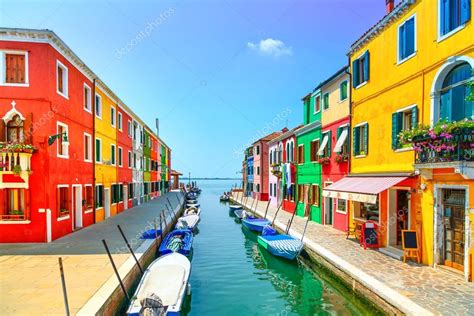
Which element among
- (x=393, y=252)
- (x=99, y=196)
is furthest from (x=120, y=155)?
(x=393, y=252)

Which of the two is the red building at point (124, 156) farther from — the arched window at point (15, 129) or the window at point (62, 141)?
the arched window at point (15, 129)

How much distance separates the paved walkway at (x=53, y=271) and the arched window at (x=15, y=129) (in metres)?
4.56

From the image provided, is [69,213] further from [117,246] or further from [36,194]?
[117,246]

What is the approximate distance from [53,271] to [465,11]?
1424 centimetres

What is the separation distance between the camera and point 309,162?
2186 centimetres

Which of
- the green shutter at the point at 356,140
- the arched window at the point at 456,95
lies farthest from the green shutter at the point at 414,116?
the green shutter at the point at 356,140

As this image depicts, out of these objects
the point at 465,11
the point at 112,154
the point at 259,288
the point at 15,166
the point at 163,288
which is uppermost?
the point at 465,11

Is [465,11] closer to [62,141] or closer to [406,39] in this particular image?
[406,39]

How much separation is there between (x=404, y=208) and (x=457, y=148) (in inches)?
193

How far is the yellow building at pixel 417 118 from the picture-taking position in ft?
29.5

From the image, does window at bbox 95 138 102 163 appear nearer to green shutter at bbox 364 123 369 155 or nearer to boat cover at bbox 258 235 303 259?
boat cover at bbox 258 235 303 259

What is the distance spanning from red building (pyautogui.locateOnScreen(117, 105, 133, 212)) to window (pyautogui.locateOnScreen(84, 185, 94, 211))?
6.43 m

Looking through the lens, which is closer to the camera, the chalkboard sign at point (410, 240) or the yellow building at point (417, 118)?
the yellow building at point (417, 118)

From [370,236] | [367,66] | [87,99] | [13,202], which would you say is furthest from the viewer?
[87,99]
